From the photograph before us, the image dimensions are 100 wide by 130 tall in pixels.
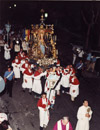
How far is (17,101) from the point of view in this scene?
31.8 ft

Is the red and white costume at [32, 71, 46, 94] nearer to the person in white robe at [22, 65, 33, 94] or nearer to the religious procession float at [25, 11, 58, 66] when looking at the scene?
the person in white robe at [22, 65, 33, 94]

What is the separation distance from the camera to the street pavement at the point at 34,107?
8128mm

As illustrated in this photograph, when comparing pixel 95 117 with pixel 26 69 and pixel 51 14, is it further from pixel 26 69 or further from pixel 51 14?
pixel 51 14

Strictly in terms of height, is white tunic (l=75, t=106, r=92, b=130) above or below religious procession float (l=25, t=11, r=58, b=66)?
below

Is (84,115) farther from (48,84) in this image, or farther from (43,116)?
(48,84)

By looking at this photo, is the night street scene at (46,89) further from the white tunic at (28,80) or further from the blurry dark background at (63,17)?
the blurry dark background at (63,17)

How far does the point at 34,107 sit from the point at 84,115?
9.87 feet

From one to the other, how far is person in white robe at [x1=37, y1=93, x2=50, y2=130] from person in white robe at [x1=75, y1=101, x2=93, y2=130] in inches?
45.9

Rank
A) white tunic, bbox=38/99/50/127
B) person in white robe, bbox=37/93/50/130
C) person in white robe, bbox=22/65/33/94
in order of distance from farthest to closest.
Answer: person in white robe, bbox=22/65/33/94 < white tunic, bbox=38/99/50/127 < person in white robe, bbox=37/93/50/130

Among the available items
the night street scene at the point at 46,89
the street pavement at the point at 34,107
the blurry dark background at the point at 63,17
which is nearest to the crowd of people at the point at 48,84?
the night street scene at the point at 46,89

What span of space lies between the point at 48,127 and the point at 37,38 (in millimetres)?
7737

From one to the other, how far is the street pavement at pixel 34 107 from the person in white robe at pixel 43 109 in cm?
45

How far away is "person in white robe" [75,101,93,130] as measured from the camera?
686cm

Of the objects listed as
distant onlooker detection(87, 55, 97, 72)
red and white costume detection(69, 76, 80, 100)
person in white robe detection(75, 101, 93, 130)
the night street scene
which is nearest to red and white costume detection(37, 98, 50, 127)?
the night street scene
